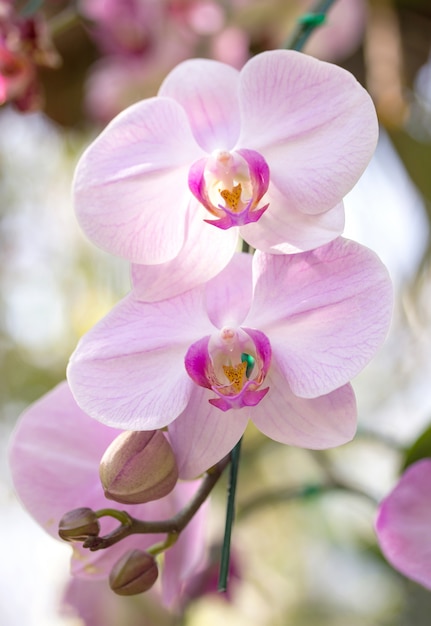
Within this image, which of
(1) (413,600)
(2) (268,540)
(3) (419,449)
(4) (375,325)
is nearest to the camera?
(4) (375,325)

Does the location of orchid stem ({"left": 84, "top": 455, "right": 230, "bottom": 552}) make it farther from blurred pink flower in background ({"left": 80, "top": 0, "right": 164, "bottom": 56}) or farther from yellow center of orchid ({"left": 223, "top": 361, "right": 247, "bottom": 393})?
blurred pink flower in background ({"left": 80, "top": 0, "right": 164, "bottom": 56})

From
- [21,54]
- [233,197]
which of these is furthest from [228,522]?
[21,54]

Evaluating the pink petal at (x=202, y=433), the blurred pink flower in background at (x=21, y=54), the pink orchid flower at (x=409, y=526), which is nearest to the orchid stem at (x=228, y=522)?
the pink petal at (x=202, y=433)

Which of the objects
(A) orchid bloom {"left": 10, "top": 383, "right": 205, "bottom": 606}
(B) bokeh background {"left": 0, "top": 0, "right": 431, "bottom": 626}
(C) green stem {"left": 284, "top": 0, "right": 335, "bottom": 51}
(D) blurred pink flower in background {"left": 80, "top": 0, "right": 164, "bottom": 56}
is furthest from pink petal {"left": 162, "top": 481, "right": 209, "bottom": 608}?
(D) blurred pink flower in background {"left": 80, "top": 0, "right": 164, "bottom": 56}

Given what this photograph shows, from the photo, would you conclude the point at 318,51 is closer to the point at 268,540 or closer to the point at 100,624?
the point at 100,624

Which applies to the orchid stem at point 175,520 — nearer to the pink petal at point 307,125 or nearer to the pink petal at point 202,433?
the pink petal at point 202,433

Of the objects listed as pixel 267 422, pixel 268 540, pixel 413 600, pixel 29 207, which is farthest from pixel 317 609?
pixel 267 422
